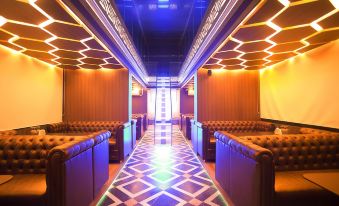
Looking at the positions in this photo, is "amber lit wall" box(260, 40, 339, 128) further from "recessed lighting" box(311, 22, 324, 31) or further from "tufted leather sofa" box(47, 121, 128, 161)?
"tufted leather sofa" box(47, 121, 128, 161)

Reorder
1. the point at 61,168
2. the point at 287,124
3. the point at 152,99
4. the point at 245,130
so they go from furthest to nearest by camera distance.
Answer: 1. the point at 152,99
2. the point at 245,130
3. the point at 287,124
4. the point at 61,168

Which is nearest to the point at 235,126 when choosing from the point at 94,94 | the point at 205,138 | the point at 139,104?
the point at 205,138

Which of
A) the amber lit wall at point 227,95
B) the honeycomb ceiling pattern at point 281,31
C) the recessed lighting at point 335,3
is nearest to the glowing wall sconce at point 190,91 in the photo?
the amber lit wall at point 227,95

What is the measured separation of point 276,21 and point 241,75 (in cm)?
419

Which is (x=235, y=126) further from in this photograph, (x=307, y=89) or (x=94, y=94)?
(x=94, y=94)

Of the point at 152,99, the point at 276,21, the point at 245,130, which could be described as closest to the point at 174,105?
the point at 152,99

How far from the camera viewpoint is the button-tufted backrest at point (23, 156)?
122 inches

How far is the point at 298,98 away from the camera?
530 cm

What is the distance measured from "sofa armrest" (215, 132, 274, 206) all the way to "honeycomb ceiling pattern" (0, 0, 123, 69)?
295 cm

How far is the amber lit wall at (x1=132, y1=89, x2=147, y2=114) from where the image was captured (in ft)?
52.1

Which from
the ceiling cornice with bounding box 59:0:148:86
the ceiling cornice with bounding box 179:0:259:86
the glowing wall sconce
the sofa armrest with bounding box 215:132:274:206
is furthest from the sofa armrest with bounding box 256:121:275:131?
the glowing wall sconce

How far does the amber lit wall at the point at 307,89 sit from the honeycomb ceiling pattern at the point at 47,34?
4669 mm

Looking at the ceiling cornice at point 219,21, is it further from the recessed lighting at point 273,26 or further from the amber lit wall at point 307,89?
the amber lit wall at point 307,89

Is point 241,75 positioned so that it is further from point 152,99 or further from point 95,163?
point 152,99
